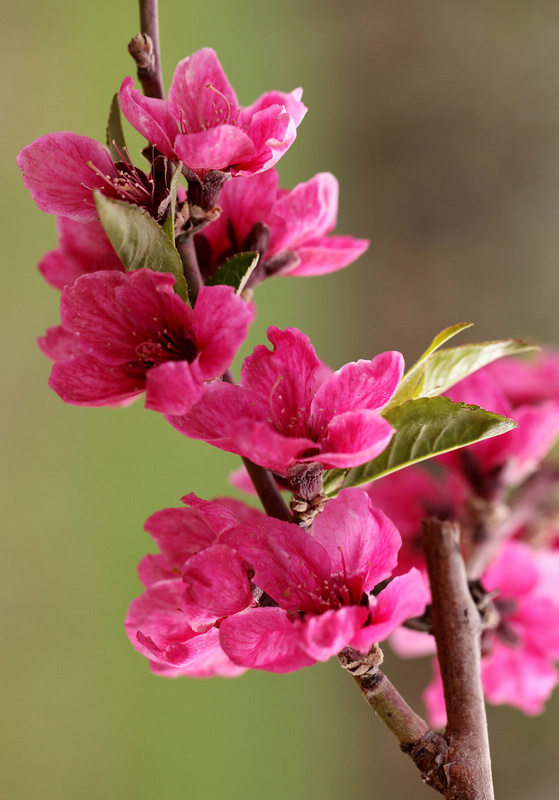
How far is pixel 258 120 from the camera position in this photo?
1.06ft

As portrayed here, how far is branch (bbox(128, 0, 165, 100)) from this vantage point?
0.35 m

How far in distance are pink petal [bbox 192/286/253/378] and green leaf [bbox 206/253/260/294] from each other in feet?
0.12

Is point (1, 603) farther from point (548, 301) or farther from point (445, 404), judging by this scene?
point (548, 301)

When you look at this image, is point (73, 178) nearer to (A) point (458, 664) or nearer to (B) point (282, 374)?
(B) point (282, 374)

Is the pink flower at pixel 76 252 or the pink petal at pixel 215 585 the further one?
the pink flower at pixel 76 252

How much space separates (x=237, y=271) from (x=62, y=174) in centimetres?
10

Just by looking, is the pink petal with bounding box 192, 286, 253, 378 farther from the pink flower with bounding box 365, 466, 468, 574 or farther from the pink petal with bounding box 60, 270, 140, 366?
the pink flower with bounding box 365, 466, 468, 574

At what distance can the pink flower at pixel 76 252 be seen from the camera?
40cm

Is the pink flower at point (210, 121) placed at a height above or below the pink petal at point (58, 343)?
above

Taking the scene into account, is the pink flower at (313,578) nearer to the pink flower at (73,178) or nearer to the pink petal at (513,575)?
the pink flower at (73,178)

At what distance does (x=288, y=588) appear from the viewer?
317 millimetres

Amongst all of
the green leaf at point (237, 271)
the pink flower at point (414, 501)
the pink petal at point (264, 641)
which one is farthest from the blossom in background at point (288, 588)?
the pink flower at point (414, 501)

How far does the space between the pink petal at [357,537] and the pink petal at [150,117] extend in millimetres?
183

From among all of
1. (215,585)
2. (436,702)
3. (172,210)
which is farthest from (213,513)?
(436,702)
